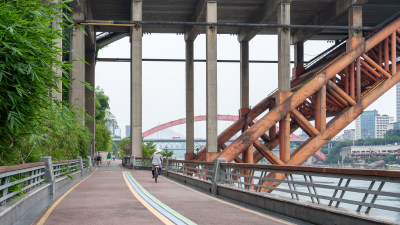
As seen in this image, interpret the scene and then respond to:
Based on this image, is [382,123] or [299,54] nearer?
[299,54]

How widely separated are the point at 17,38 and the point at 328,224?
779cm

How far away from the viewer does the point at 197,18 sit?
49.9m

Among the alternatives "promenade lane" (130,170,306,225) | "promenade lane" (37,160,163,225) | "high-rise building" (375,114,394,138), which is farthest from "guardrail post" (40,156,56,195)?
"high-rise building" (375,114,394,138)

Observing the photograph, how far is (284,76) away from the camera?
41688 millimetres

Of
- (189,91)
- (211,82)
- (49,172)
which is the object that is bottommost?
(49,172)

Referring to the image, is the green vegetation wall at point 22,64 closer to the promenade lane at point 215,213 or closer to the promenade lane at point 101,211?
the promenade lane at point 101,211

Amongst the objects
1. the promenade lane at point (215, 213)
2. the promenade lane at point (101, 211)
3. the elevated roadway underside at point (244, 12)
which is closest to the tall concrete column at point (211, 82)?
the elevated roadway underside at point (244, 12)

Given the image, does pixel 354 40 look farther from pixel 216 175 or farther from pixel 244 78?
pixel 216 175

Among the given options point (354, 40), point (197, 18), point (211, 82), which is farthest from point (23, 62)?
point (197, 18)

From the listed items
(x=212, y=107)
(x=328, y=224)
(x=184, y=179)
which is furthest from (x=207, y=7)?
(x=328, y=224)

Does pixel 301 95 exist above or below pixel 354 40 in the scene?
below

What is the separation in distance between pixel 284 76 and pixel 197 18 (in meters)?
12.4

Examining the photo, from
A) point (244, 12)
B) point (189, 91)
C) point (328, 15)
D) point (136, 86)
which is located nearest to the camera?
point (136, 86)

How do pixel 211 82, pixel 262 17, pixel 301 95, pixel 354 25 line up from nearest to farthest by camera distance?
pixel 301 95, pixel 354 25, pixel 211 82, pixel 262 17
